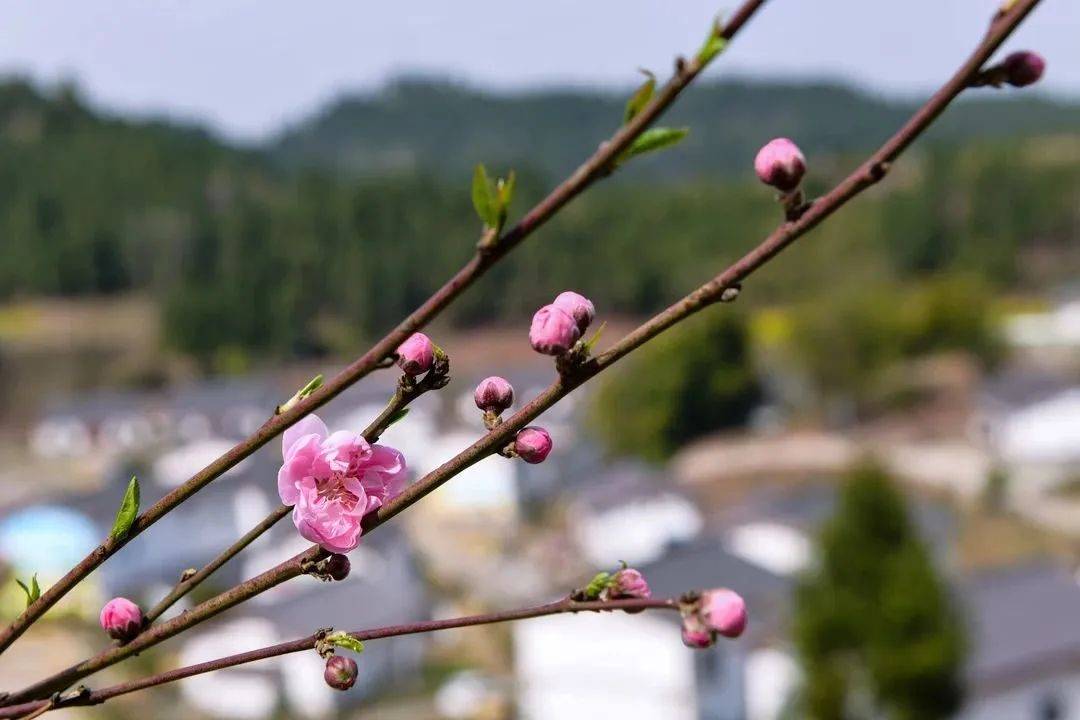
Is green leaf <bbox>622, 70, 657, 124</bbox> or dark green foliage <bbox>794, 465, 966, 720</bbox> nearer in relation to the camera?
green leaf <bbox>622, 70, 657, 124</bbox>

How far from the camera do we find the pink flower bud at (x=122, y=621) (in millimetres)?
853

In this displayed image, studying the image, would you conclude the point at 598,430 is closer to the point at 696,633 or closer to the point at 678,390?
the point at 678,390

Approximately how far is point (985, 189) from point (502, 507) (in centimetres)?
3735

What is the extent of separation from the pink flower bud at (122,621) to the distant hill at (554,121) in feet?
440

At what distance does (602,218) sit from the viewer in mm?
63156

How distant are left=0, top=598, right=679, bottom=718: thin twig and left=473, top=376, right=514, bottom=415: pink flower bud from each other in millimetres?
153

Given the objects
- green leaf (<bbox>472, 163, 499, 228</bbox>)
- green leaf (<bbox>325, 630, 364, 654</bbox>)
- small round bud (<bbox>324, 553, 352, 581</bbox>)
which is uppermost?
green leaf (<bbox>472, 163, 499, 228</bbox>)

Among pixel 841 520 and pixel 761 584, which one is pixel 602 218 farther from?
pixel 841 520

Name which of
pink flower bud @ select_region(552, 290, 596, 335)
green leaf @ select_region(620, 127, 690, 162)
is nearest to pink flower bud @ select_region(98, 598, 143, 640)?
pink flower bud @ select_region(552, 290, 596, 335)

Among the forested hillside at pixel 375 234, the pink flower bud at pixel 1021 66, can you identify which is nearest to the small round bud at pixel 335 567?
the pink flower bud at pixel 1021 66

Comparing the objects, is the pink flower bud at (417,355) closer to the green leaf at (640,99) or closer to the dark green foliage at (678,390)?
the green leaf at (640,99)

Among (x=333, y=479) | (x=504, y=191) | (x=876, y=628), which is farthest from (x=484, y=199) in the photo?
(x=876, y=628)

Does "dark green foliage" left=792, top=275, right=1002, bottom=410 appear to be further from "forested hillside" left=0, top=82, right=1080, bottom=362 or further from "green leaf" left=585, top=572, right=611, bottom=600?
"green leaf" left=585, top=572, right=611, bottom=600

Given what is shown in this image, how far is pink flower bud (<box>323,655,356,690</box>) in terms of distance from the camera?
846mm
